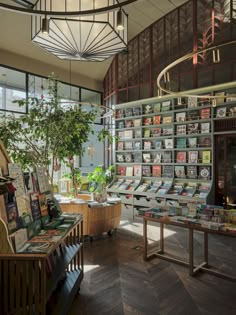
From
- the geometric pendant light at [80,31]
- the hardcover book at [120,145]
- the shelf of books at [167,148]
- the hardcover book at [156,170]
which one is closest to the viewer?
the geometric pendant light at [80,31]

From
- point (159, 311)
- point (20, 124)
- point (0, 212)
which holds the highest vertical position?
point (20, 124)

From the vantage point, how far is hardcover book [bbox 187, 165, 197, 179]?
→ 6480mm

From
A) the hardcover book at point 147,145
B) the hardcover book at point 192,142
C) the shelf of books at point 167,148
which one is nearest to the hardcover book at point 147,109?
the shelf of books at point 167,148

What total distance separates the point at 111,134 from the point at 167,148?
159cm

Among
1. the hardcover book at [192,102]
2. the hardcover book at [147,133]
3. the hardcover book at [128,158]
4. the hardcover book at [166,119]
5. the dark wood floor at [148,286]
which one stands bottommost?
the dark wood floor at [148,286]

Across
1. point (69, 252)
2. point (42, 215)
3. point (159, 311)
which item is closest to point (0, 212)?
point (42, 215)

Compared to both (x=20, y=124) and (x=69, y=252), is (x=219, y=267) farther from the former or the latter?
(x=20, y=124)

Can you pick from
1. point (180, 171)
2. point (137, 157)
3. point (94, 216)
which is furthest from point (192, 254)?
point (137, 157)

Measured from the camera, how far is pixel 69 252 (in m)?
2.82

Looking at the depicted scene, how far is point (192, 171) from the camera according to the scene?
21.4 ft

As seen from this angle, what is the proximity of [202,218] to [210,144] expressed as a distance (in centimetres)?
325

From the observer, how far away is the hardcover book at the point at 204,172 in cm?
626

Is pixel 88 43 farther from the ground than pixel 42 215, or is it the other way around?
pixel 88 43

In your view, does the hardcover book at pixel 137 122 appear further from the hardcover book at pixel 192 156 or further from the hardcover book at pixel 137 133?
the hardcover book at pixel 192 156
